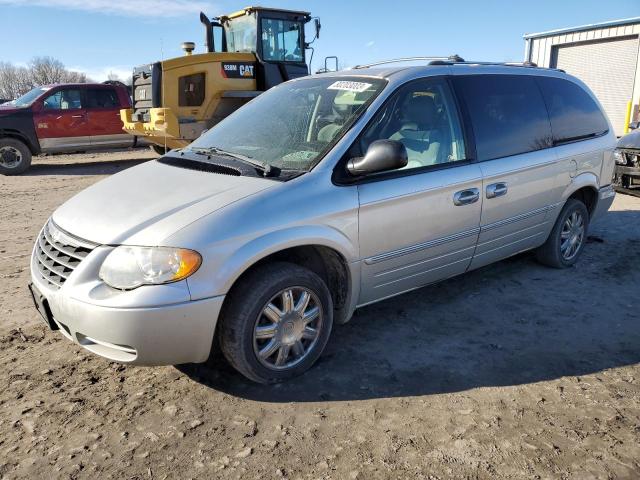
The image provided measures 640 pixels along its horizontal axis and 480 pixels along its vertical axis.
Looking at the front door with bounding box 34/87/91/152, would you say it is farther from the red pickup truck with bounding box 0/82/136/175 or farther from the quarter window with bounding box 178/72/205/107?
the quarter window with bounding box 178/72/205/107

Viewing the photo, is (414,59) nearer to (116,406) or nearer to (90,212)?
(90,212)

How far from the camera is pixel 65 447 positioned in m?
2.56

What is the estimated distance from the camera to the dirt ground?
96.3 inches

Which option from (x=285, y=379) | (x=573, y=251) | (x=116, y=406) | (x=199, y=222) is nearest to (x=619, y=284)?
(x=573, y=251)

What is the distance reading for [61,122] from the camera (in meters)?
12.6

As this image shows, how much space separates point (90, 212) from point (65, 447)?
125 cm

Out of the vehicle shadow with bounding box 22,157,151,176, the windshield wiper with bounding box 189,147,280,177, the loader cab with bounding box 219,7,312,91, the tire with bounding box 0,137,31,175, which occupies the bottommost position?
the vehicle shadow with bounding box 22,157,151,176

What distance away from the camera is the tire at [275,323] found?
283 cm

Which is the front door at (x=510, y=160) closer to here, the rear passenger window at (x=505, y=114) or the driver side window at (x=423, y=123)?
the rear passenger window at (x=505, y=114)

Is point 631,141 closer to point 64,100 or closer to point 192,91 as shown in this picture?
point 192,91

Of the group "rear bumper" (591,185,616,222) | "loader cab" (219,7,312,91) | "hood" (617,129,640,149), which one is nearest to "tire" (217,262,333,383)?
"rear bumper" (591,185,616,222)

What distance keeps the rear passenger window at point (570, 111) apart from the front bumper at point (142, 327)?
11.2 feet

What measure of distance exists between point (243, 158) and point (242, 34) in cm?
914

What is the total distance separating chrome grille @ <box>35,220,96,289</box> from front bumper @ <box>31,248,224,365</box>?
0.10m
